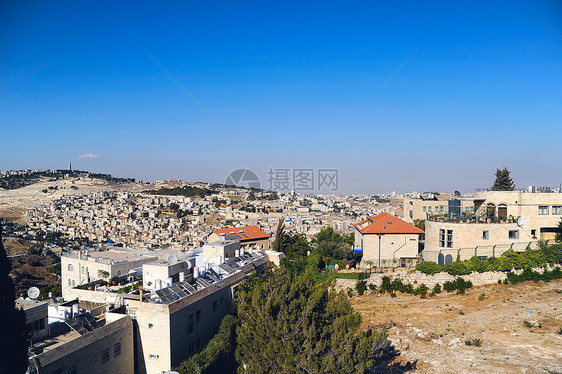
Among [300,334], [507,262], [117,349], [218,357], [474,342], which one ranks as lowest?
[474,342]

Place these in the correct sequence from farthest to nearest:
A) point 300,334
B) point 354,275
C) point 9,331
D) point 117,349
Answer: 1. point 354,275
2. point 117,349
3. point 300,334
4. point 9,331

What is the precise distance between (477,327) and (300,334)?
1135 centimetres

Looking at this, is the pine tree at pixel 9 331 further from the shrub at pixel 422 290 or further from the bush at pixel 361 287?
the shrub at pixel 422 290

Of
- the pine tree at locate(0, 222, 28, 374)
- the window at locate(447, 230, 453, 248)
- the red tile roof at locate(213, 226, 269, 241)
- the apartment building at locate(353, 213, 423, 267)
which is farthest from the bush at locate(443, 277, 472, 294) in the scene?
the pine tree at locate(0, 222, 28, 374)

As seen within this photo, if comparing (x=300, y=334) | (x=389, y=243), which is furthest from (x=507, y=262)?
(x=300, y=334)

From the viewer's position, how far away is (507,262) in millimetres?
23734

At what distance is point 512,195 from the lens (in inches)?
1033

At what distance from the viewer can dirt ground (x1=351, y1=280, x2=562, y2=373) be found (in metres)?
15.4

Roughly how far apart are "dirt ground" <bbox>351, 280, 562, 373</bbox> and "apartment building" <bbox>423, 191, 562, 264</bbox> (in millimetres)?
2553

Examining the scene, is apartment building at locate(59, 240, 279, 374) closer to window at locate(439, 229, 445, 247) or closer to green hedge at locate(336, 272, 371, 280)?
green hedge at locate(336, 272, 371, 280)

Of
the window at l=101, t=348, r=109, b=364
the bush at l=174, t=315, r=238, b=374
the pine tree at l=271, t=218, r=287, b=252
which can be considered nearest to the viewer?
the window at l=101, t=348, r=109, b=364

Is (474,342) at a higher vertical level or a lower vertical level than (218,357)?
lower

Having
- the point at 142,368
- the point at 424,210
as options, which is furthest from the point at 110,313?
the point at 424,210

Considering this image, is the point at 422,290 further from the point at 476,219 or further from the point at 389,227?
the point at 476,219
